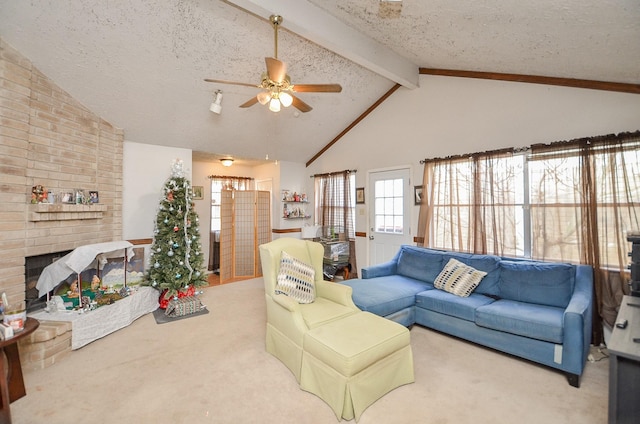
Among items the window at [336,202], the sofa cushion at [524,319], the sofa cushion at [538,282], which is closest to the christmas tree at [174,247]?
the window at [336,202]

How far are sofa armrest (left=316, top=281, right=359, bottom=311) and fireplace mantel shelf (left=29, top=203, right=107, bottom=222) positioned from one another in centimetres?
294

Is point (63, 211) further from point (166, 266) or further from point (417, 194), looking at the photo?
point (417, 194)

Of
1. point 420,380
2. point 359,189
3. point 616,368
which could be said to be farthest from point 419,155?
point 616,368

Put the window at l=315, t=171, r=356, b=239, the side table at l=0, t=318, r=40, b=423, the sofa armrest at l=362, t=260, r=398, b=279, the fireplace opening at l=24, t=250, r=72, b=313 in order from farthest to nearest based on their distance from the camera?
the window at l=315, t=171, r=356, b=239 < the sofa armrest at l=362, t=260, r=398, b=279 < the fireplace opening at l=24, t=250, r=72, b=313 < the side table at l=0, t=318, r=40, b=423

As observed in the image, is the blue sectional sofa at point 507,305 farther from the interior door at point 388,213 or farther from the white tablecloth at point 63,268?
the white tablecloth at point 63,268

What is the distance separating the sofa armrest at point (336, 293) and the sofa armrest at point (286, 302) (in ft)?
1.64

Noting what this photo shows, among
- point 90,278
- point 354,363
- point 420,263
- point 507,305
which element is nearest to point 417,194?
point 420,263

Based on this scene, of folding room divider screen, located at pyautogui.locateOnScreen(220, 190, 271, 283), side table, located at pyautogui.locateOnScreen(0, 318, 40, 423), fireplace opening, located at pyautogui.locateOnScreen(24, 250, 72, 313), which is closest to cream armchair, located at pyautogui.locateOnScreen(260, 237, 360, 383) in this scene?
side table, located at pyautogui.locateOnScreen(0, 318, 40, 423)

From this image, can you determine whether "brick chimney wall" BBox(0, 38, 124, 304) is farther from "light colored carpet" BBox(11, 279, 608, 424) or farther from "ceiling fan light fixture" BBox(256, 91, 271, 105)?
"ceiling fan light fixture" BBox(256, 91, 271, 105)

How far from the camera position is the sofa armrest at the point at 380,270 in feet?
12.7

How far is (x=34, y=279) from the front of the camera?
313 cm

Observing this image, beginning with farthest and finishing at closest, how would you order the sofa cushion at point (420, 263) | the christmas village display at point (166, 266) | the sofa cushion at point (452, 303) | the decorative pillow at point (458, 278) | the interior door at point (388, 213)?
the interior door at point (388, 213)
the sofa cushion at point (420, 263)
the christmas village display at point (166, 266)
the decorative pillow at point (458, 278)
the sofa cushion at point (452, 303)

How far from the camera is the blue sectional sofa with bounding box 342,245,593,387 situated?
7.77 feet

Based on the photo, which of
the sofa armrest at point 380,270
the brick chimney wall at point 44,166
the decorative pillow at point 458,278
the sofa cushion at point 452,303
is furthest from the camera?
the sofa armrest at point 380,270
